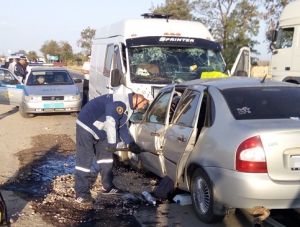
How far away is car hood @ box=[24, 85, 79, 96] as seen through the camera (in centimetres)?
1436

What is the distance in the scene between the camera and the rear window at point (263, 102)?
16.0 ft

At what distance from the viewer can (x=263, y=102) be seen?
200 inches

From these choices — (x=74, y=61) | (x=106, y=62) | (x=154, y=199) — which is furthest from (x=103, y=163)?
(x=74, y=61)

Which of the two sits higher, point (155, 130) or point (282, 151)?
point (282, 151)

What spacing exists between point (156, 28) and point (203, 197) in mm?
5702

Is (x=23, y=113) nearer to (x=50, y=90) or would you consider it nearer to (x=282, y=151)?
(x=50, y=90)

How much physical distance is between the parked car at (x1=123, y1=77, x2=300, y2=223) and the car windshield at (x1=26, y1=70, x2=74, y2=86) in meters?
9.44

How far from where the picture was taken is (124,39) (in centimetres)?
979

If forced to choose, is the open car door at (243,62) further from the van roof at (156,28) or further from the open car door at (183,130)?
the open car door at (183,130)

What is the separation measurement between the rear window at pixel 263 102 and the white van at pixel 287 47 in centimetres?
765

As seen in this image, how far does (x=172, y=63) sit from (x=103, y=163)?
392 centimetres

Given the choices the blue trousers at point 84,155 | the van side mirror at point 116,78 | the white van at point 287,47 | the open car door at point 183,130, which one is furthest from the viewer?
the white van at point 287,47

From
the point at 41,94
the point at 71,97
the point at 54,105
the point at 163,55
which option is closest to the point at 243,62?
the point at 163,55

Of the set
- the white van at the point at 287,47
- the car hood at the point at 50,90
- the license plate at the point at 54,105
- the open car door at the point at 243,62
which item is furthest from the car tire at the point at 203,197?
the car hood at the point at 50,90
